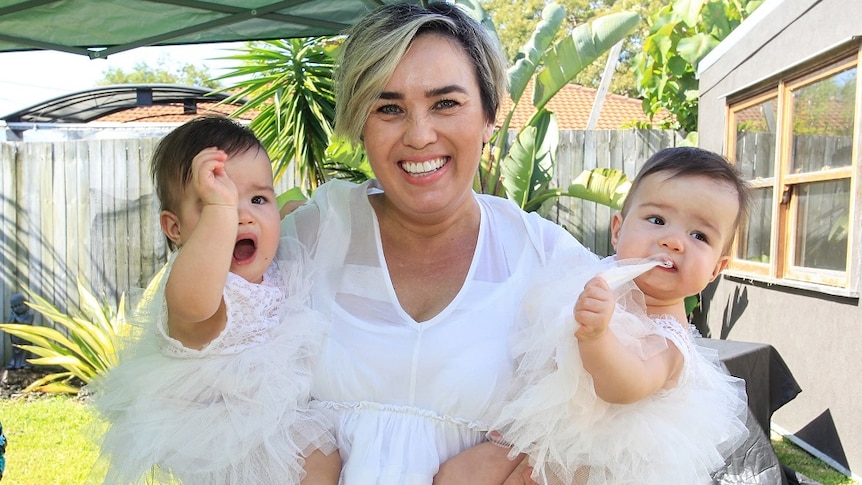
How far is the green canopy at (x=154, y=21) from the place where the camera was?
2990 mm

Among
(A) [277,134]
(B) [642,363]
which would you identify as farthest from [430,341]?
(A) [277,134]

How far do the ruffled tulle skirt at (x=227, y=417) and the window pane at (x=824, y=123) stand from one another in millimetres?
Answer: 4567

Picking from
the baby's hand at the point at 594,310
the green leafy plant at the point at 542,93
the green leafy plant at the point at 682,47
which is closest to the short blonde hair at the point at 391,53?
the baby's hand at the point at 594,310

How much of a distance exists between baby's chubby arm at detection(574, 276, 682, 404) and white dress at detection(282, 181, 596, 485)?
35cm

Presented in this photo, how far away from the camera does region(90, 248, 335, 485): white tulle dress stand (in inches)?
70.0

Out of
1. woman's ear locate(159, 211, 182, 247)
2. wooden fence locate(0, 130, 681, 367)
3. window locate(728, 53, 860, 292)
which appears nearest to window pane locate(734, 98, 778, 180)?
window locate(728, 53, 860, 292)

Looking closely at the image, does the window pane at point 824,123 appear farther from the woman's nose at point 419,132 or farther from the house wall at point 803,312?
the woman's nose at point 419,132

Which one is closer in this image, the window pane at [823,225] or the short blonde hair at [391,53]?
the short blonde hair at [391,53]

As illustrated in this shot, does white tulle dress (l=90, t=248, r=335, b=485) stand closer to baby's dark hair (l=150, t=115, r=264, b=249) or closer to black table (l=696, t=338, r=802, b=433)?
baby's dark hair (l=150, t=115, r=264, b=249)

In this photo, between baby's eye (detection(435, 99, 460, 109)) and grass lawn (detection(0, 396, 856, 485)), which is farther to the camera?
grass lawn (detection(0, 396, 856, 485))

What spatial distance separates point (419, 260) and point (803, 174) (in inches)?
187

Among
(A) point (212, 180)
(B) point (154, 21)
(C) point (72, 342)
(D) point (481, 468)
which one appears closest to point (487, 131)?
(A) point (212, 180)

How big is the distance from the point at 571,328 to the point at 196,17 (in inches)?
95.4

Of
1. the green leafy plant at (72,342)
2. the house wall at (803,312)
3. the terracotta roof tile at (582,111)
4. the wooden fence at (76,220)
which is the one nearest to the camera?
the house wall at (803,312)
